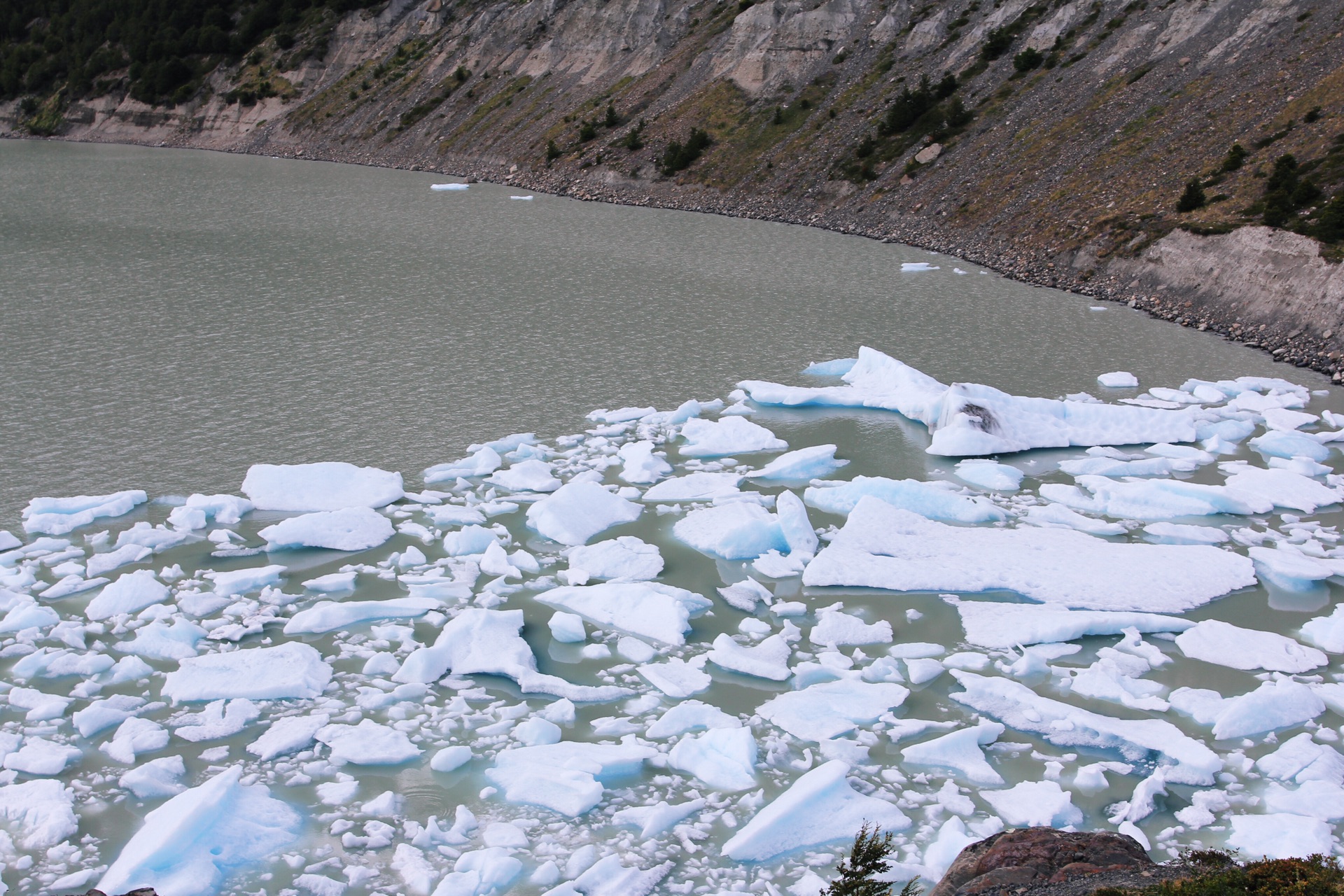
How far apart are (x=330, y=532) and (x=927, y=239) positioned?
21.1 m

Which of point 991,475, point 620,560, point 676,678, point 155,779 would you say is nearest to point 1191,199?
point 991,475

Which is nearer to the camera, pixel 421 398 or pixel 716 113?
pixel 421 398

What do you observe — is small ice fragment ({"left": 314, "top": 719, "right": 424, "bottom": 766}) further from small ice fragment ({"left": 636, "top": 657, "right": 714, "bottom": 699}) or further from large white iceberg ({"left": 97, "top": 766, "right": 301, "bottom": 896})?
small ice fragment ({"left": 636, "top": 657, "right": 714, "bottom": 699})

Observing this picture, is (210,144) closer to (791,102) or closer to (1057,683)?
(791,102)

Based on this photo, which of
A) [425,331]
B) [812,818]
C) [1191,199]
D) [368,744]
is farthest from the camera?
[1191,199]

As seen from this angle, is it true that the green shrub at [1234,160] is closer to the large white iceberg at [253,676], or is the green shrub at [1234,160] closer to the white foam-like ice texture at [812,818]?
the white foam-like ice texture at [812,818]

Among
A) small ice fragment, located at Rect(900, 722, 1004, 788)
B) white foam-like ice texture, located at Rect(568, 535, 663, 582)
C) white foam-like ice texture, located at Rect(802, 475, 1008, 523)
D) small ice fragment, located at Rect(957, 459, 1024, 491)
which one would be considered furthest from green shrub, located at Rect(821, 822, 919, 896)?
small ice fragment, located at Rect(957, 459, 1024, 491)

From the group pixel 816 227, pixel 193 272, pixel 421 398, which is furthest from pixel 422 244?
pixel 421 398

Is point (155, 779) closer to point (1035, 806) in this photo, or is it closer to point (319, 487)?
point (319, 487)

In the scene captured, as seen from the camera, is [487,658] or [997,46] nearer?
[487,658]

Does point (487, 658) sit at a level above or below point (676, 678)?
above

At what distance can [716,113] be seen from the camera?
1566 inches

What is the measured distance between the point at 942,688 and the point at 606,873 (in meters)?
3.70

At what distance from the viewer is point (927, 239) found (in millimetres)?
29062
